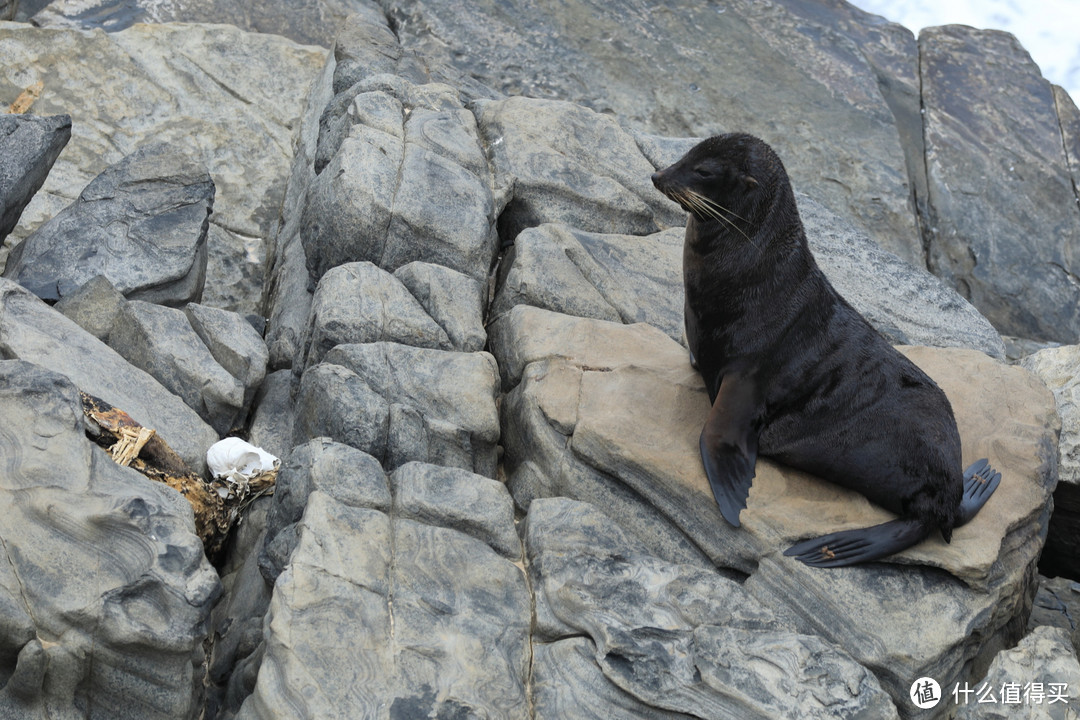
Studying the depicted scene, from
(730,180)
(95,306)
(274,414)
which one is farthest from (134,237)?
(730,180)

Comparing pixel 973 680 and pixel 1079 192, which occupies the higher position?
pixel 1079 192

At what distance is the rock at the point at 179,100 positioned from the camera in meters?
8.91

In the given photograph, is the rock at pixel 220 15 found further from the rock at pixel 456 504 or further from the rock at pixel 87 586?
the rock at pixel 456 504

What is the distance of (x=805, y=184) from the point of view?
11.7 metres

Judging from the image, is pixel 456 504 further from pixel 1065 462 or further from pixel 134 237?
pixel 1065 462

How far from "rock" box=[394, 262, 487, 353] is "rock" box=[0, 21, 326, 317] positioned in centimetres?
260

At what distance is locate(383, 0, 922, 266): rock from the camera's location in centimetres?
1154

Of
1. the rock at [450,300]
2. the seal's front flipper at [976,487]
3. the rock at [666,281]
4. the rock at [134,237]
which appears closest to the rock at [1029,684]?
the seal's front flipper at [976,487]

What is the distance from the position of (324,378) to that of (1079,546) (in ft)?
16.7

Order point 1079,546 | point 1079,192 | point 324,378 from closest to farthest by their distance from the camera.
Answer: point 324,378 → point 1079,546 → point 1079,192

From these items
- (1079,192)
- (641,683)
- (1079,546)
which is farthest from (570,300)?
(1079,192)

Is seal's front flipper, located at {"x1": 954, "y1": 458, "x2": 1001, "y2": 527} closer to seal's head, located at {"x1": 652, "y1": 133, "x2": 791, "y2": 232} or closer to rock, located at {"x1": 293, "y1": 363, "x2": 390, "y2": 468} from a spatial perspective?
seal's head, located at {"x1": 652, "y1": 133, "x2": 791, "y2": 232}

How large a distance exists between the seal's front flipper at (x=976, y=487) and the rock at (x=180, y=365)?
13.0ft

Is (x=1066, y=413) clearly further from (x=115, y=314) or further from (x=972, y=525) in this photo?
(x=115, y=314)
